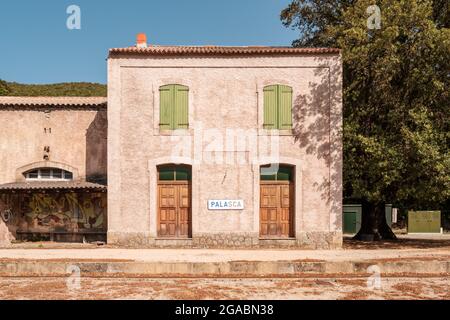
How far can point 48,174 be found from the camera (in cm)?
1878

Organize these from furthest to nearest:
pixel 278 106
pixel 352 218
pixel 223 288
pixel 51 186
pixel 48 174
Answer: pixel 352 218 → pixel 48 174 → pixel 51 186 → pixel 278 106 → pixel 223 288

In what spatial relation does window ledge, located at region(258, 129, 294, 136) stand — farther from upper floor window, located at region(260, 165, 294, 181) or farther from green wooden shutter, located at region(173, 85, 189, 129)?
green wooden shutter, located at region(173, 85, 189, 129)

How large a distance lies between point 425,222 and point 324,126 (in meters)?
15.4

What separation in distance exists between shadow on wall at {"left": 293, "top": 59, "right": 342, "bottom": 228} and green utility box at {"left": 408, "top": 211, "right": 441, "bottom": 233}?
45.6 feet

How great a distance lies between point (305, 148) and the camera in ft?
54.7

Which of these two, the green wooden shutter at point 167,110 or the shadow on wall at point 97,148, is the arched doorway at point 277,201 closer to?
the green wooden shutter at point 167,110

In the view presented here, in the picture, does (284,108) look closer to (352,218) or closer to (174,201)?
(174,201)

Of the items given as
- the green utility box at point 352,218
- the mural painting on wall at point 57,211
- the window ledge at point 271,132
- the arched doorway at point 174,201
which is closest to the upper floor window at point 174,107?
the arched doorway at point 174,201

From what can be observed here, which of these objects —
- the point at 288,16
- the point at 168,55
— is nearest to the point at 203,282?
the point at 168,55

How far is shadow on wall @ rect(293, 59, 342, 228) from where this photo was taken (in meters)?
16.6

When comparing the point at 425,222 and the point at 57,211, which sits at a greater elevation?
the point at 57,211

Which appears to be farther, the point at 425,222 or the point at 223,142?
the point at 425,222

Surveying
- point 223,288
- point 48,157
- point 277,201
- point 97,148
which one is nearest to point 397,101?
point 277,201

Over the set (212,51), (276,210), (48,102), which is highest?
(212,51)
